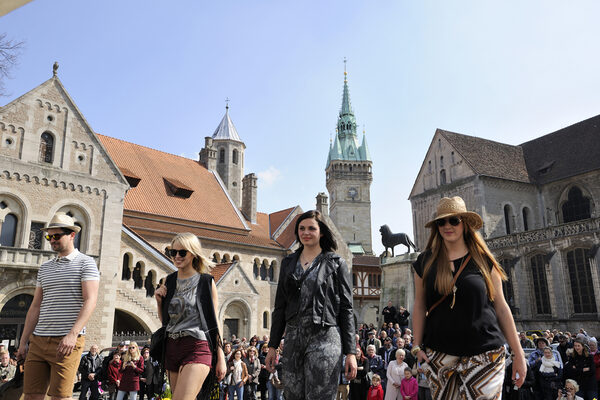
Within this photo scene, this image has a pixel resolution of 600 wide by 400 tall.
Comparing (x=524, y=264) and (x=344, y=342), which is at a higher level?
(x=524, y=264)

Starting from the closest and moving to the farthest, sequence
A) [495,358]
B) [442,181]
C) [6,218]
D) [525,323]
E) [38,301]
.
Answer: [495,358]
[38,301]
[6,218]
[525,323]
[442,181]

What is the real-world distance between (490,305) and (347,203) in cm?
7931

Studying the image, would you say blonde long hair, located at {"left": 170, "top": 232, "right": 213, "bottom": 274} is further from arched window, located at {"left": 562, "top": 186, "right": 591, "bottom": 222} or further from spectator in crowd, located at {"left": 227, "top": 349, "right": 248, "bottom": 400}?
arched window, located at {"left": 562, "top": 186, "right": 591, "bottom": 222}

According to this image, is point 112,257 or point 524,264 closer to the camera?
point 112,257

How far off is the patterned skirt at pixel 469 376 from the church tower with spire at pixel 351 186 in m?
73.4

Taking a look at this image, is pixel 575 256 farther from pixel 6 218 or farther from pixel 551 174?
pixel 6 218

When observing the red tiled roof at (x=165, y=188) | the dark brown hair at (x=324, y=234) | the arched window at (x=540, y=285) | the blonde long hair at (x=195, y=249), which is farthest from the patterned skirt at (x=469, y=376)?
the arched window at (x=540, y=285)

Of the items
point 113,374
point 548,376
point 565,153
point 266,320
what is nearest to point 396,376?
point 548,376

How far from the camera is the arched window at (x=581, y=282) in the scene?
87.2 ft

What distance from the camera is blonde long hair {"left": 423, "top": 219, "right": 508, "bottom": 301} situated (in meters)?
3.31

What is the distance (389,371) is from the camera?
10.5 m

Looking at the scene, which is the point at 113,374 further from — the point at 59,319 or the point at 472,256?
the point at 472,256

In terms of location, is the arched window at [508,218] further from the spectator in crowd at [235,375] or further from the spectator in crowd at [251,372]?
the spectator in crowd at [235,375]

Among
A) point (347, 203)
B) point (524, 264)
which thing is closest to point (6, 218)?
point (524, 264)
